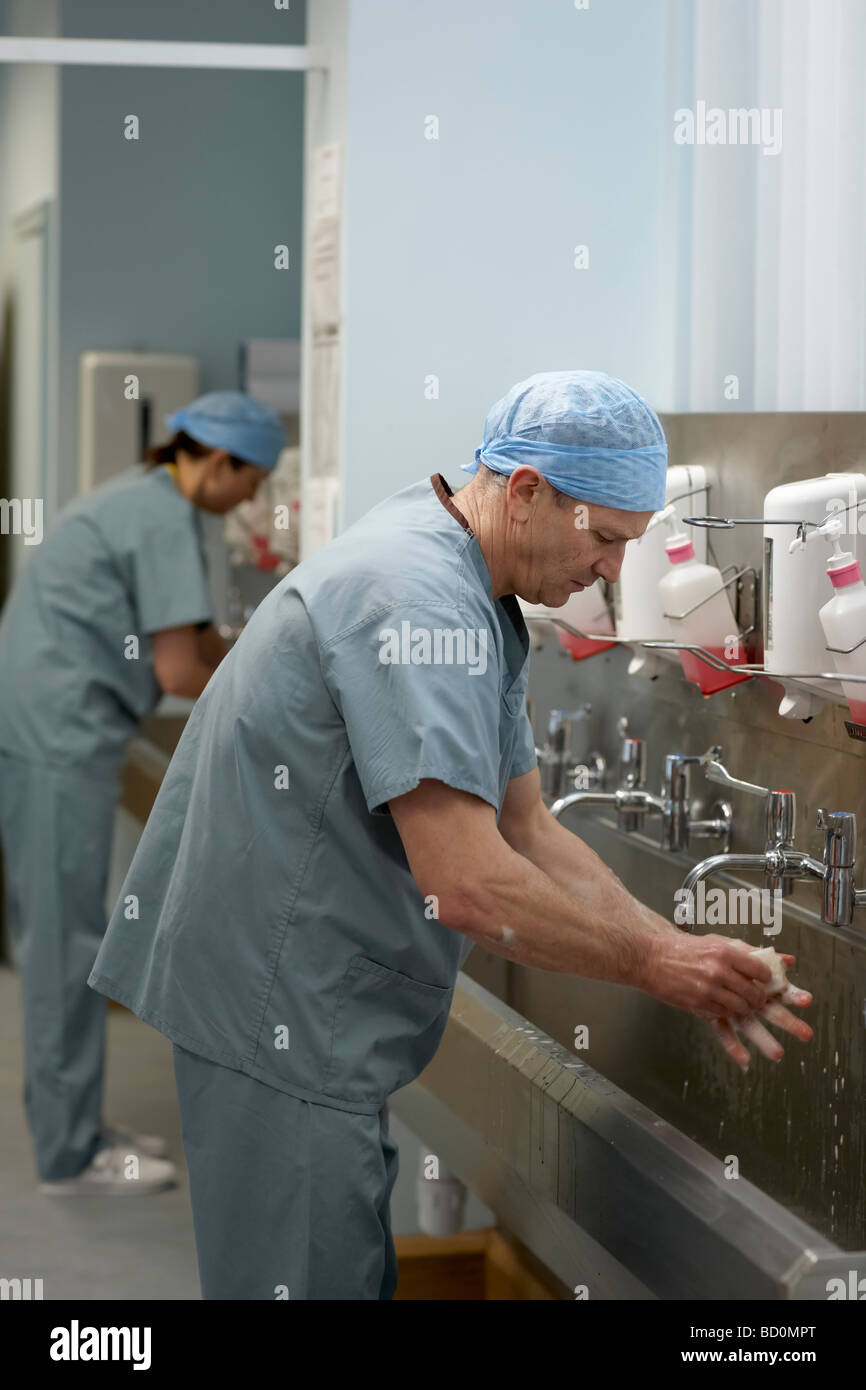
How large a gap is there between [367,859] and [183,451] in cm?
169

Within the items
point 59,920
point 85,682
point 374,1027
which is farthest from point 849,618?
point 59,920

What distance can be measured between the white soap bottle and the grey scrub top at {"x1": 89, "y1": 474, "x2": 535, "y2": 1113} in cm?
32

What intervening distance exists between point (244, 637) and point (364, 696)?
18cm

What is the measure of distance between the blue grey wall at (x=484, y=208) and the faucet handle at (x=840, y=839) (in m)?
0.97

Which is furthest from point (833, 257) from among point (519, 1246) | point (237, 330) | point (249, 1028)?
point (237, 330)

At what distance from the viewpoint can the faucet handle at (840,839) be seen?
150 cm

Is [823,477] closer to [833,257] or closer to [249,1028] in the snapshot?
[833,257]

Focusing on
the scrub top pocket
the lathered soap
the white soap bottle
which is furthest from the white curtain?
the scrub top pocket

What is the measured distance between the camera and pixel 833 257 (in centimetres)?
190

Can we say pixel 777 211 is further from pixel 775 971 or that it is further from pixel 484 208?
pixel 775 971

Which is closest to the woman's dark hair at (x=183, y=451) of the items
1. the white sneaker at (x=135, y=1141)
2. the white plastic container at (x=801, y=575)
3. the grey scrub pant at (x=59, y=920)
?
the grey scrub pant at (x=59, y=920)

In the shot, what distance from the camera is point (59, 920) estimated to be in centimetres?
289

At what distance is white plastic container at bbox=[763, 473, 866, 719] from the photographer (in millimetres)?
1610

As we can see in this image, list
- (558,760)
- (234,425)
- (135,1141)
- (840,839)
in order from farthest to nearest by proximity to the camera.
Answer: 1. (135,1141)
2. (234,425)
3. (558,760)
4. (840,839)
